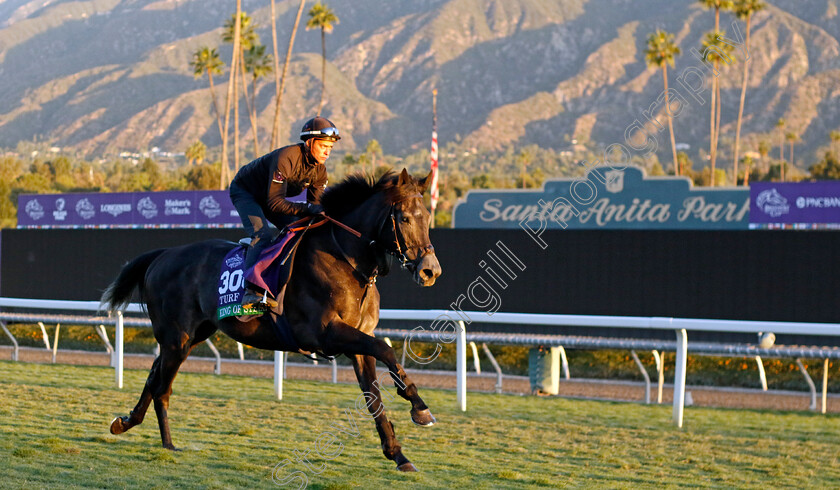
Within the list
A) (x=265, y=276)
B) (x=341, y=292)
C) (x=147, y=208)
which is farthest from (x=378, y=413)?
(x=147, y=208)

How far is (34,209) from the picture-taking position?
24.7 meters

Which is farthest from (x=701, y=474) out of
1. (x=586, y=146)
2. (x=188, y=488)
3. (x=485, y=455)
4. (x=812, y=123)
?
(x=812, y=123)

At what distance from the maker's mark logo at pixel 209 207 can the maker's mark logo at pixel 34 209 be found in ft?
14.1

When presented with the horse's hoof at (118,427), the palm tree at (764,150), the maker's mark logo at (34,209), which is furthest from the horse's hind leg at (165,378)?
the palm tree at (764,150)

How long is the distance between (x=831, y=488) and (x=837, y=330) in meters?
3.31

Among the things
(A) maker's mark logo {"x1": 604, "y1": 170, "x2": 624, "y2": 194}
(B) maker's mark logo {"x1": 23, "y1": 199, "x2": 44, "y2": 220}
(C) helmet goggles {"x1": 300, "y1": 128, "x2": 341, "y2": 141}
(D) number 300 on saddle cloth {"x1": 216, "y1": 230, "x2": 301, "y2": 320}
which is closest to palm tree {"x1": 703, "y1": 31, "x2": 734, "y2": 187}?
(A) maker's mark logo {"x1": 604, "y1": 170, "x2": 624, "y2": 194}

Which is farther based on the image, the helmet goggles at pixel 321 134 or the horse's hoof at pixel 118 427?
the horse's hoof at pixel 118 427

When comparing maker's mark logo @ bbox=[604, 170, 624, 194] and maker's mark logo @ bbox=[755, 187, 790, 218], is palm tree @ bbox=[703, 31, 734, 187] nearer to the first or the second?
maker's mark logo @ bbox=[755, 187, 790, 218]

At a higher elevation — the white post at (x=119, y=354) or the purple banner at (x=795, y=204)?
the purple banner at (x=795, y=204)

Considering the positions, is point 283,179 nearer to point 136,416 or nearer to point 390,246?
point 390,246

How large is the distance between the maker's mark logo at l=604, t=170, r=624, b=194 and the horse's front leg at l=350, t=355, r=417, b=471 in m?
15.6

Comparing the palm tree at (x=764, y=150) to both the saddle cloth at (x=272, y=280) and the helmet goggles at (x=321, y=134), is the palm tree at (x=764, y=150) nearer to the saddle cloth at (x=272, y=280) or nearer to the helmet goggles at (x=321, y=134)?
the helmet goggles at (x=321, y=134)

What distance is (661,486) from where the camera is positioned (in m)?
5.81

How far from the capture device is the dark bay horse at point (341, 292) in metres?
5.59
